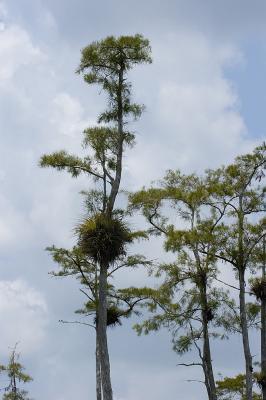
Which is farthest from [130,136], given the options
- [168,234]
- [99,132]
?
[168,234]

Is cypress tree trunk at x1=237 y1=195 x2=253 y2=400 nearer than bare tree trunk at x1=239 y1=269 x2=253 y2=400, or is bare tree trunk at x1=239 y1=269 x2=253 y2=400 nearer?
bare tree trunk at x1=239 y1=269 x2=253 y2=400

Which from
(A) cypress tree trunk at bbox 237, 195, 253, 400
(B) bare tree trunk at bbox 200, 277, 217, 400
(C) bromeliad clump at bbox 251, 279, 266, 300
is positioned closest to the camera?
(A) cypress tree trunk at bbox 237, 195, 253, 400

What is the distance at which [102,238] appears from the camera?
22.0 meters

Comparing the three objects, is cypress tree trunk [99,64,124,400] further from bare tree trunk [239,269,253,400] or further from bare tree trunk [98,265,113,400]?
bare tree trunk [239,269,253,400]

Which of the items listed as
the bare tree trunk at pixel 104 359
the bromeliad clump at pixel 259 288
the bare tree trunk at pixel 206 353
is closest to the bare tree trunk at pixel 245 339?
the bare tree trunk at pixel 206 353

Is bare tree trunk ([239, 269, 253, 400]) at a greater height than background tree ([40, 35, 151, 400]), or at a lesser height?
lesser

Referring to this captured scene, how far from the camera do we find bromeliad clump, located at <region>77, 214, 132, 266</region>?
2195 cm

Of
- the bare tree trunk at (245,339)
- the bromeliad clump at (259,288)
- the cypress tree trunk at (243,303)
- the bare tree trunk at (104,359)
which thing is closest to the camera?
the bare tree trunk at (104,359)

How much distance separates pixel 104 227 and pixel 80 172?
425 centimetres

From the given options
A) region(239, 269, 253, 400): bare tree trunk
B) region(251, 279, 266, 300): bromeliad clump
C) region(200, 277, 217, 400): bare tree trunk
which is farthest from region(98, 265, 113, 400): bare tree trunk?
region(251, 279, 266, 300): bromeliad clump

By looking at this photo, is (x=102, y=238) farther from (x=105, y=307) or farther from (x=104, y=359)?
(x=104, y=359)

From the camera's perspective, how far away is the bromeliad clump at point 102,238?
72.0 feet

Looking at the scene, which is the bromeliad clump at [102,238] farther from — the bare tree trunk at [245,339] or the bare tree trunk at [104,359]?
the bare tree trunk at [245,339]

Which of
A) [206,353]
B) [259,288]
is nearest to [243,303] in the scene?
[206,353]
